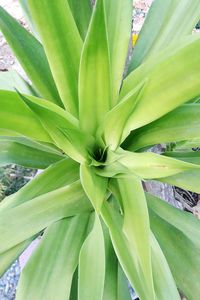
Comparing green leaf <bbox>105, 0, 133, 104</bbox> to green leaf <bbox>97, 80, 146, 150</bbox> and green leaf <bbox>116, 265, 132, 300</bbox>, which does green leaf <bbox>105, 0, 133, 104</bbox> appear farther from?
green leaf <bbox>116, 265, 132, 300</bbox>

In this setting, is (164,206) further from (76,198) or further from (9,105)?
(9,105)

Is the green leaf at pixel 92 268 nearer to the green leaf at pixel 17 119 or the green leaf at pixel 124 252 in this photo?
the green leaf at pixel 124 252

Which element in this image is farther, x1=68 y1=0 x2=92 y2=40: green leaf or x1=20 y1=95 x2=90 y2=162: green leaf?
x1=68 y1=0 x2=92 y2=40: green leaf

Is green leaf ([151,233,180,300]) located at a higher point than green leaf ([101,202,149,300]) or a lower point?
lower

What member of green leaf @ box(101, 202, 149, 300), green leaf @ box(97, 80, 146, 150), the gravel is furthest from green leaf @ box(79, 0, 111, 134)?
the gravel

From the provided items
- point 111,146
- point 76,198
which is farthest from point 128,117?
point 76,198

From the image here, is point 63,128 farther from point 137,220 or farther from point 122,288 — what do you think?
point 122,288

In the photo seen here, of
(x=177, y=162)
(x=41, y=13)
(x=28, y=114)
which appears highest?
(x=41, y=13)
